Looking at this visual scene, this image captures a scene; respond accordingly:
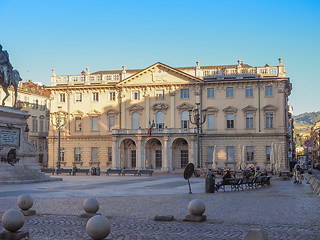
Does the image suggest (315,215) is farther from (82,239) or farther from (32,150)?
(32,150)

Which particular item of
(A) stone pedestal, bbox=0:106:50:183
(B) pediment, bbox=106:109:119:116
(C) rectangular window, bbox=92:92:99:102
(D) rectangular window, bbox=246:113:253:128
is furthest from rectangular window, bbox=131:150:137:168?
(A) stone pedestal, bbox=0:106:50:183

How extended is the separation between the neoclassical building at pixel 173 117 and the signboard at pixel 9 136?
29411 mm

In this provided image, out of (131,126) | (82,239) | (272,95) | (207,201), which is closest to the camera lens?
(82,239)

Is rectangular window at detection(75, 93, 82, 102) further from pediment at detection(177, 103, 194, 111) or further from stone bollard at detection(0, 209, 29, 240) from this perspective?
stone bollard at detection(0, 209, 29, 240)

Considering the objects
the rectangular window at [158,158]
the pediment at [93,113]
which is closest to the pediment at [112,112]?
the pediment at [93,113]

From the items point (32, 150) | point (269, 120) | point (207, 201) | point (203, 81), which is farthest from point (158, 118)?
point (207, 201)

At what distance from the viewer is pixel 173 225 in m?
11.9

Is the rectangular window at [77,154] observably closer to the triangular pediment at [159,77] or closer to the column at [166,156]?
the triangular pediment at [159,77]

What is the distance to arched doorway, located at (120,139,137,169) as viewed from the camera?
62.7m

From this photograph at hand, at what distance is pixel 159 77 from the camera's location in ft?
204

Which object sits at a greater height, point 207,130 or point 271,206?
point 207,130

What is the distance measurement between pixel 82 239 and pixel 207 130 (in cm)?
5170

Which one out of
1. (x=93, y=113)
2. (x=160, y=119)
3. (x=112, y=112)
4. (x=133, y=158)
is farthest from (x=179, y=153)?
(x=93, y=113)

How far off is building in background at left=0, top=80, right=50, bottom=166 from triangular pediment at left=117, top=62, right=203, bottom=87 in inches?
876
